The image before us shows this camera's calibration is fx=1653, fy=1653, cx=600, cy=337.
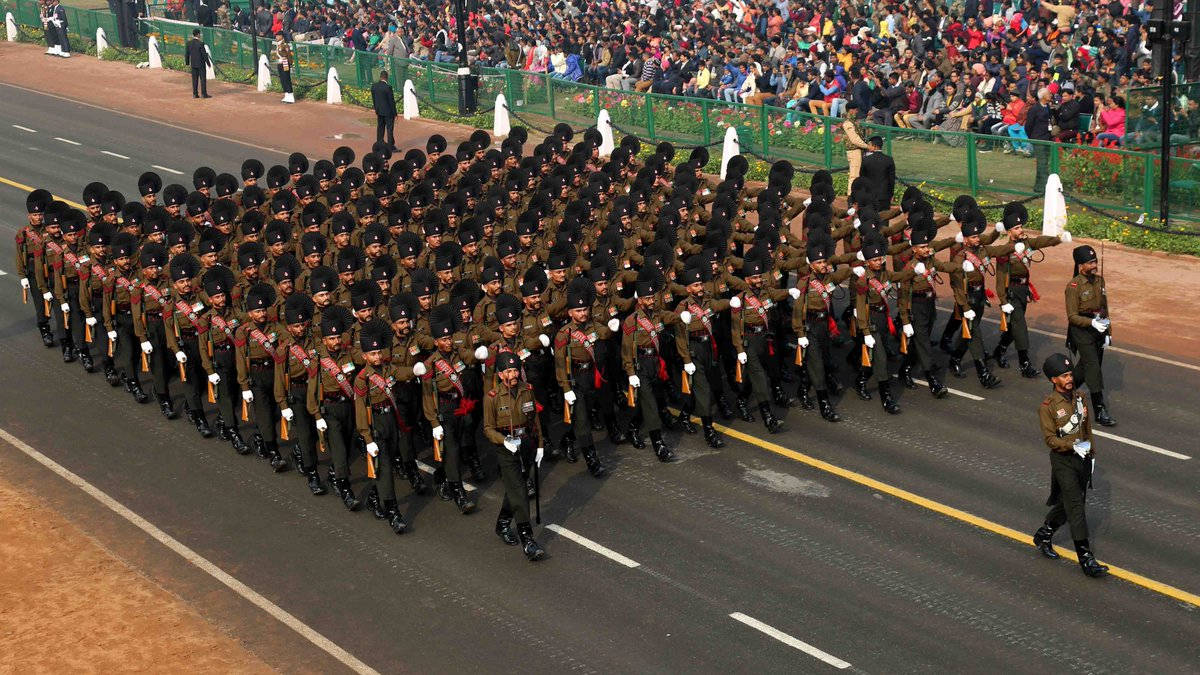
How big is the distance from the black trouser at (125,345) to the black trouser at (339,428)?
14.5 feet

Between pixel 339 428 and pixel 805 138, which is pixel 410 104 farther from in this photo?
pixel 339 428

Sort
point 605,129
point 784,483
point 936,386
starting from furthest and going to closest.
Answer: point 605,129, point 936,386, point 784,483

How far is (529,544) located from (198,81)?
104ft

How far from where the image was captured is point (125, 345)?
20.2 metres

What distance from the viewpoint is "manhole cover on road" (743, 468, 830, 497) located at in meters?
16.8

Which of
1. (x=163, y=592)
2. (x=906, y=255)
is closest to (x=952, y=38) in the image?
(x=906, y=255)

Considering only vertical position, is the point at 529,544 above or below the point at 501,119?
below

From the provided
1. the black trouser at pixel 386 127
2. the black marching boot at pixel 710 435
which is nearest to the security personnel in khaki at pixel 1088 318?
the black marching boot at pixel 710 435

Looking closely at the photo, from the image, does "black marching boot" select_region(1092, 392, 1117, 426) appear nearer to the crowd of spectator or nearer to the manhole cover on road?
the manhole cover on road

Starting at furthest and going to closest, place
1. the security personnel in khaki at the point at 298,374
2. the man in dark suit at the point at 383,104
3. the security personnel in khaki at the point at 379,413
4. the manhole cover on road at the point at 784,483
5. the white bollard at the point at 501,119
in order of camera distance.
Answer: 1. the white bollard at the point at 501,119
2. the man in dark suit at the point at 383,104
3. the security personnel in khaki at the point at 298,374
4. the manhole cover on road at the point at 784,483
5. the security personnel in khaki at the point at 379,413

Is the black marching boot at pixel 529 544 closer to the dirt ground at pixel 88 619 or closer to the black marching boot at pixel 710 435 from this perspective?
the dirt ground at pixel 88 619

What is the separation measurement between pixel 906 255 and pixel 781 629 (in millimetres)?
7698

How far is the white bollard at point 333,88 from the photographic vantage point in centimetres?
4234

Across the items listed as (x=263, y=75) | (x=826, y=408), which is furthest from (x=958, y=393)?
(x=263, y=75)
